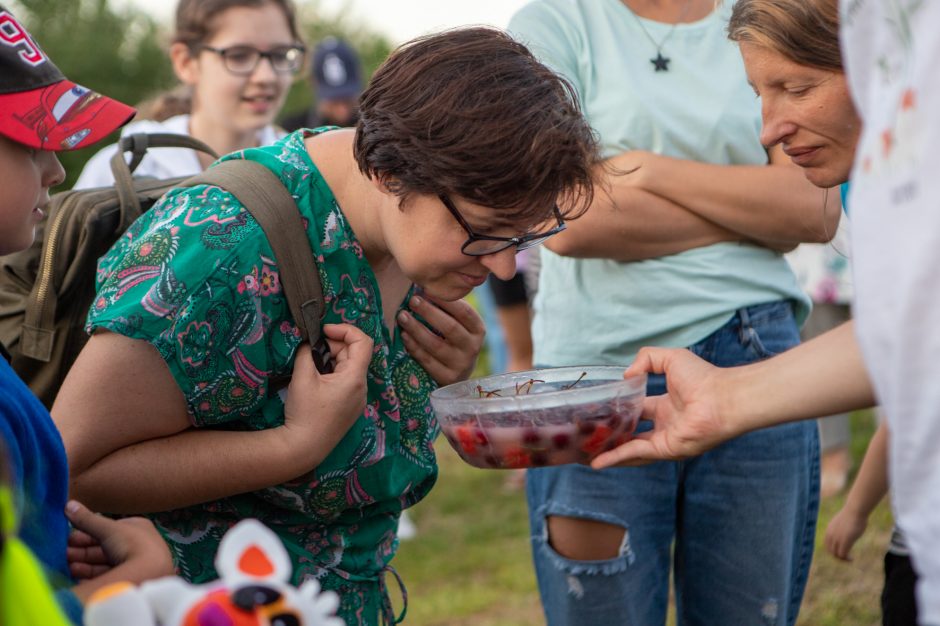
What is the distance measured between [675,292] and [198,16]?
2.27m

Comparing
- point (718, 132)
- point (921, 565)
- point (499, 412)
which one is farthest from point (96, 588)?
point (718, 132)

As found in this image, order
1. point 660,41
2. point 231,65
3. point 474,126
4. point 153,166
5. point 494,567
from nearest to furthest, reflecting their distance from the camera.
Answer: point 474,126
point 660,41
point 153,166
point 231,65
point 494,567

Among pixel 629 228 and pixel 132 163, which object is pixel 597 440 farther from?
pixel 132 163

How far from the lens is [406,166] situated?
5.97 feet

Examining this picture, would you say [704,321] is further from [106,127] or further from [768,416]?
[106,127]

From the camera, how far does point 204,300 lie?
68.7 inches

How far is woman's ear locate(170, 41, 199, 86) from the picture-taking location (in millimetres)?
3852

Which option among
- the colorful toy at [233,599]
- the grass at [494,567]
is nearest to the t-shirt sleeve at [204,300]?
the colorful toy at [233,599]

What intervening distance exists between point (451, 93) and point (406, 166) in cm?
14

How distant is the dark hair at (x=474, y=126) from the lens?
1785mm

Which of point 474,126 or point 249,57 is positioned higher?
point 474,126

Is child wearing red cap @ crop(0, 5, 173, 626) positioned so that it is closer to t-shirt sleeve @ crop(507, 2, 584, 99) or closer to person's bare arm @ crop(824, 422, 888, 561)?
t-shirt sleeve @ crop(507, 2, 584, 99)

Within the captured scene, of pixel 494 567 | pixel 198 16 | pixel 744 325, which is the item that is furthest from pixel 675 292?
pixel 494 567

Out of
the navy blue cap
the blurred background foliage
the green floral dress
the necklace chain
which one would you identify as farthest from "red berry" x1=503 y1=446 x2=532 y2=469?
the blurred background foliage
